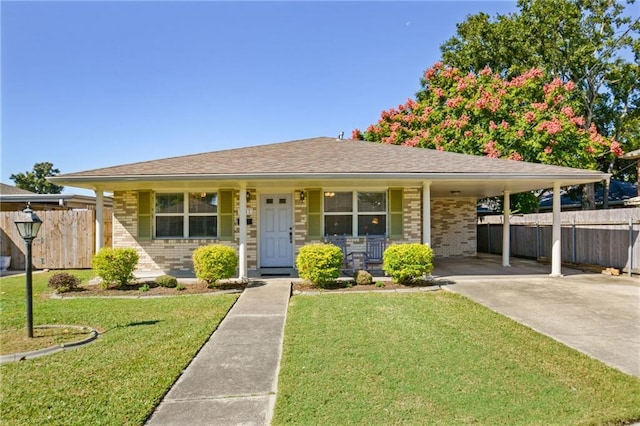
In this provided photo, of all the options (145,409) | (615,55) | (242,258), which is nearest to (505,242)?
(242,258)

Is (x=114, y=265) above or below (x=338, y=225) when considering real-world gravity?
below

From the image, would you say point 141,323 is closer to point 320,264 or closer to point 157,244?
point 320,264

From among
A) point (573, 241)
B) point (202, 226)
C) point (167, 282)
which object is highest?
point (202, 226)

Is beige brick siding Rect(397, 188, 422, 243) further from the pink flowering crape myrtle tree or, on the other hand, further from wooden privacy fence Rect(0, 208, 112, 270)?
wooden privacy fence Rect(0, 208, 112, 270)

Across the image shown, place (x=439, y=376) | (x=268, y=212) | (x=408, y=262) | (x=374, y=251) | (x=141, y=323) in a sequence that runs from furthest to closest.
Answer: (x=268, y=212), (x=374, y=251), (x=408, y=262), (x=141, y=323), (x=439, y=376)

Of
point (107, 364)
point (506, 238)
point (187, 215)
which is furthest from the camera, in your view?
point (506, 238)

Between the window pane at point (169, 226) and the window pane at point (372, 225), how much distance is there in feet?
17.1

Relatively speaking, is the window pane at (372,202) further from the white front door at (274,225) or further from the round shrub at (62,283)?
the round shrub at (62,283)

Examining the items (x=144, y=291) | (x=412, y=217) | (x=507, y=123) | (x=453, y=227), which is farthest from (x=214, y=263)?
(x=507, y=123)

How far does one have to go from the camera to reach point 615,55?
19.6 meters

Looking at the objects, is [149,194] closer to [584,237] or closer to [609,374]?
[609,374]

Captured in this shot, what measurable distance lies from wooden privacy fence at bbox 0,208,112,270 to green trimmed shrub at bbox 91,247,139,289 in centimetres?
475

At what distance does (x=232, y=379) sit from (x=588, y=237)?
12366 mm

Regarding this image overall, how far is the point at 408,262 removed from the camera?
28.2 ft
